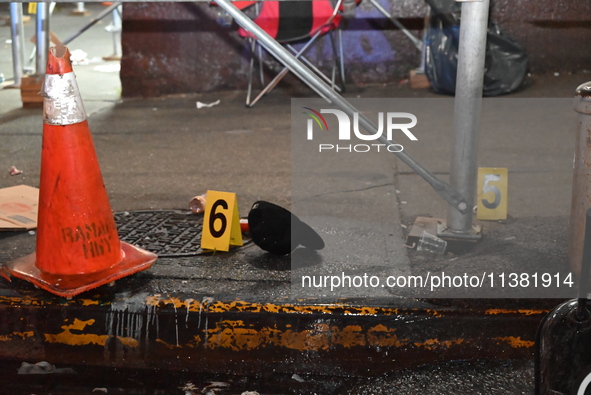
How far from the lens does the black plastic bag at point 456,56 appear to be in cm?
698

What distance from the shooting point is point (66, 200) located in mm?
3119

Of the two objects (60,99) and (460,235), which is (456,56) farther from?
(60,99)

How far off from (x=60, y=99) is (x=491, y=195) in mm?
2064

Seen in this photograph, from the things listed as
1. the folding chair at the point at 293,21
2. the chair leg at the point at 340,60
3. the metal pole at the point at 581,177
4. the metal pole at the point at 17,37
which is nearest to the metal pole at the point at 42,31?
the metal pole at the point at 17,37

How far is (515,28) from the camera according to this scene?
7602 mm

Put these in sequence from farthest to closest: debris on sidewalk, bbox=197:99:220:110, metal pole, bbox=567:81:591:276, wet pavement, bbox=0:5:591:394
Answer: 1. debris on sidewalk, bbox=197:99:220:110
2. metal pole, bbox=567:81:591:276
3. wet pavement, bbox=0:5:591:394

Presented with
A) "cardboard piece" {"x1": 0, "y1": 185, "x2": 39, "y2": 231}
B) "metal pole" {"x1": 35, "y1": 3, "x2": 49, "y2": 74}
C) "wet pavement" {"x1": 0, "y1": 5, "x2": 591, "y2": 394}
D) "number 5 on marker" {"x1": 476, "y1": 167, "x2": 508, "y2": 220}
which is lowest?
"wet pavement" {"x1": 0, "y1": 5, "x2": 591, "y2": 394}

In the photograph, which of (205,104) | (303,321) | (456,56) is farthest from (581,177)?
(205,104)

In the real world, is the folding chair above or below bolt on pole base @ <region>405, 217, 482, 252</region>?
A: above

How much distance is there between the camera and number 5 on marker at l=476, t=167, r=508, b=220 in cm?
Result: 362

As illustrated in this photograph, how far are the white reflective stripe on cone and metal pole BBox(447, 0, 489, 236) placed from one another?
1.64m

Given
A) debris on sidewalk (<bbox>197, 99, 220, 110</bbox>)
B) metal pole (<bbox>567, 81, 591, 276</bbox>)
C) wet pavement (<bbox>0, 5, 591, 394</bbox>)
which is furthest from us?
debris on sidewalk (<bbox>197, 99, 220, 110</bbox>)

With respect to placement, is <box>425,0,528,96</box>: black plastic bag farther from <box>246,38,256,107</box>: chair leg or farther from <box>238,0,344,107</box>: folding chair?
<box>246,38,256,107</box>: chair leg

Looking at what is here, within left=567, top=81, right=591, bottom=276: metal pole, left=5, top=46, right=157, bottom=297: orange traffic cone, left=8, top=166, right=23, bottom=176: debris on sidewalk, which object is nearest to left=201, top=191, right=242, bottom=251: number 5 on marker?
left=5, top=46, right=157, bottom=297: orange traffic cone
